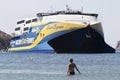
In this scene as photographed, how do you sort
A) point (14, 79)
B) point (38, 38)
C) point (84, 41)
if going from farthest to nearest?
point (38, 38) < point (84, 41) < point (14, 79)

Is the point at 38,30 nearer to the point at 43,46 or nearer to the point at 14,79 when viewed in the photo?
the point at 43,46

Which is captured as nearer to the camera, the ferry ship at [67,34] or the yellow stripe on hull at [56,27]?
the yellow stripe on hull at [56,27]

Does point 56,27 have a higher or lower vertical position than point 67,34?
higher

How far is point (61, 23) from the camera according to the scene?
130 m

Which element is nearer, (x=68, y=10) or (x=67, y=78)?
(x=67, y=78)

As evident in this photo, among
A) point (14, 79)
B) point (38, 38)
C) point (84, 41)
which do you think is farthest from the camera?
point (38, 38)

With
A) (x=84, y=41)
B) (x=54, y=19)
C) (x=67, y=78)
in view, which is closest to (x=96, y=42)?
(x=84, y=41)

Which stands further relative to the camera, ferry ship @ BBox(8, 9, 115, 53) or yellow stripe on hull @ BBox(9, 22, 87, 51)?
ferry ship @ BBox(8, 9, 115, 53)

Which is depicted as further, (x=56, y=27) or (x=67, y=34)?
(x=56, y=27)

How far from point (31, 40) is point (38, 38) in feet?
22.9

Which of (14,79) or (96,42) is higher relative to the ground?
(14,79)

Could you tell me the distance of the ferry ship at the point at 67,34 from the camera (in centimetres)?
12738

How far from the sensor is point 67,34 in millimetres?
126938

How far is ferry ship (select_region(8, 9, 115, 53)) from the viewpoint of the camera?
12738 cm
